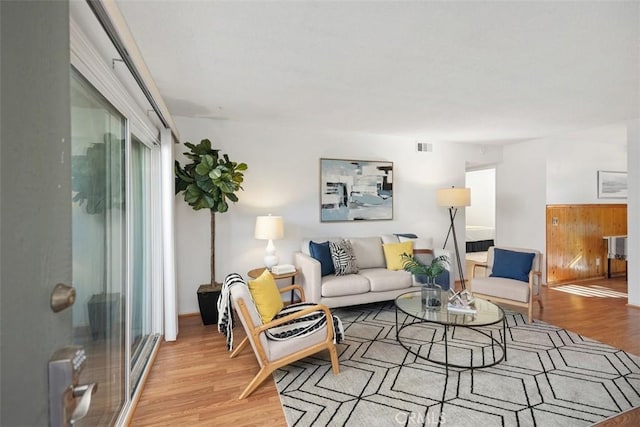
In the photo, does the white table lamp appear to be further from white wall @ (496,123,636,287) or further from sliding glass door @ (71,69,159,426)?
white wall @ (496,123,636,287)

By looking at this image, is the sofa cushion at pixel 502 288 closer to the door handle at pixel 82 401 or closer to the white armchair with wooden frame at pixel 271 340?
the white armchair with wooden frame at pixel 271 340

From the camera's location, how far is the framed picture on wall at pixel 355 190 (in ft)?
15.3

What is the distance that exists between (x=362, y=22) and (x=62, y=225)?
188 cm

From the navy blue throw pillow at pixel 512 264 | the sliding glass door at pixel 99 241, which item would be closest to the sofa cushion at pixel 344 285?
the navy blue throw pillow at pixel 512 264

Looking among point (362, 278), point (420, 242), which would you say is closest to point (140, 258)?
point (362, 278)

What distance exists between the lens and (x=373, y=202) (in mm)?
A: 4926

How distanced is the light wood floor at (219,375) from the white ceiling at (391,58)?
2.47 metres

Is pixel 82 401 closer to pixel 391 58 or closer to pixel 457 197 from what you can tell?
pixel 391 58

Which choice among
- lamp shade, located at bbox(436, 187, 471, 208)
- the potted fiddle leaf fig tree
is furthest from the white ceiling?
lamp shade, located at bbox(436, 187, 471, 208)

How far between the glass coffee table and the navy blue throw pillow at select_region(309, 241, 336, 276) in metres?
1.03

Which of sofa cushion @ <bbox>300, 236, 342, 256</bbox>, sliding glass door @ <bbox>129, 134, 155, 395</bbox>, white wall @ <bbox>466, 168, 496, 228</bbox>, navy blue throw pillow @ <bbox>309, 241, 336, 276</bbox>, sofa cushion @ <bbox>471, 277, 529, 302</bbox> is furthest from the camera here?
white wall @ <bbox>466, 168, 496, 228</bbox>

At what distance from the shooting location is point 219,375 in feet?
8.30

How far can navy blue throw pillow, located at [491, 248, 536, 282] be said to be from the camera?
3.83 meters

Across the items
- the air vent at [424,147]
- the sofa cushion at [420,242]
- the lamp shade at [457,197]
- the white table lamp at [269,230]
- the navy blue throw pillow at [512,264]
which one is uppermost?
the air vent at [424,147]
